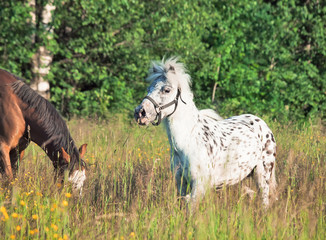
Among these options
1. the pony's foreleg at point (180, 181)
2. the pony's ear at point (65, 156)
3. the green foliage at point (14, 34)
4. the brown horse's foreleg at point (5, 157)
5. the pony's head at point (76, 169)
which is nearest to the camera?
the pony's foreleg at point (180, 181)

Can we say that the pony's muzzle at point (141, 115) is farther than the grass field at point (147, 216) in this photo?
Yes

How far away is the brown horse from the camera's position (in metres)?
5.20

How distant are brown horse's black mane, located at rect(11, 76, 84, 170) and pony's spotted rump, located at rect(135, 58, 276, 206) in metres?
1.37

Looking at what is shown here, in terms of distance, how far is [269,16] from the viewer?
503 inches

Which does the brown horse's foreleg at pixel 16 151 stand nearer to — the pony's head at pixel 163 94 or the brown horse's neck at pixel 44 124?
the brown horse's neck at pixel 44 124

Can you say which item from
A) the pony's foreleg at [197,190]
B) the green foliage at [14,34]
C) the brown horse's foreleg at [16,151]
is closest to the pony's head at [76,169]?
the brown horse's foreleg at [16,151]

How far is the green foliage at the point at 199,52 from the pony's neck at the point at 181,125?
707 centimetres

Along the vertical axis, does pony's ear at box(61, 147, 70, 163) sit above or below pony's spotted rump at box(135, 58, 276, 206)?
below

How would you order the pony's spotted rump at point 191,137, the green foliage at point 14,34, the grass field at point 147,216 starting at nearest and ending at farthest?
the grass field at point 147,216 < the pony's spotted rump at point 191,137 < the green foliage at point 14,34

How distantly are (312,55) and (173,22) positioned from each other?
4.92 meters

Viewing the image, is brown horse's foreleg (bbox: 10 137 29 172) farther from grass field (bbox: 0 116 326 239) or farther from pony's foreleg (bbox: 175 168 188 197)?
pony's foreleg (bbox: 175 168 188 197)

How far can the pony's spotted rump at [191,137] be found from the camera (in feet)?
13.4

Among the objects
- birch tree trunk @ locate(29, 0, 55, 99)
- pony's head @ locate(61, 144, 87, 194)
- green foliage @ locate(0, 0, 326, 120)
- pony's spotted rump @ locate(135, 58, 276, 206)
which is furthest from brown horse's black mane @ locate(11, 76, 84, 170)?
birch tree trunk @ locate(29, 0, 55, 99)

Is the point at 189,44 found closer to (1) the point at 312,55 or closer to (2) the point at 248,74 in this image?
(2) the point at 248,74
